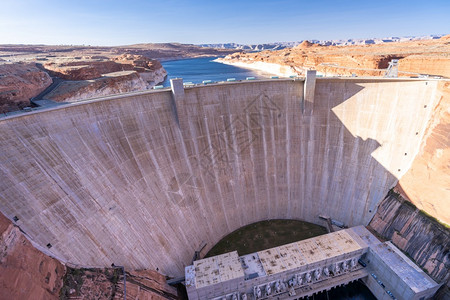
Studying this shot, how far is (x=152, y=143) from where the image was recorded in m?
22.8

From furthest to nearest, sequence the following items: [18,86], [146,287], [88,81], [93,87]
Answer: [88,81], [93,87], [18,86], [146,287]

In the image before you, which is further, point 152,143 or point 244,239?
point 244,239

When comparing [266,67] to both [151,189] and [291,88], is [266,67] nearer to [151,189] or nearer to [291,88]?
[291,88]

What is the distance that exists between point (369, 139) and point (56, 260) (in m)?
31.5

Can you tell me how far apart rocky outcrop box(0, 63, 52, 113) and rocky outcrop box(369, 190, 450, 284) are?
1681 inches

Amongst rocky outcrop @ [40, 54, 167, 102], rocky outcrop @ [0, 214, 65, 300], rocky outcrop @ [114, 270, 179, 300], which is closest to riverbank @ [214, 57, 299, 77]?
rocky outcrop @ [40, 54, 167, 102]

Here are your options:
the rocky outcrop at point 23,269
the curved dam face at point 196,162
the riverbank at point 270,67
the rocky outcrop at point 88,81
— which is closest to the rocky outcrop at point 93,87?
the rocky outcrop at point 88,81

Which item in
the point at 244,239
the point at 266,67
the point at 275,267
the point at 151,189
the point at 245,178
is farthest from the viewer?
the point at 266,67

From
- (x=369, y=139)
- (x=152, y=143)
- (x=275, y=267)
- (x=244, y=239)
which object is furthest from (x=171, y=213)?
(x=369, y=139)

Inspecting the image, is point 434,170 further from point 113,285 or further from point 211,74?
point 211,74

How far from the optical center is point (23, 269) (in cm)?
1234

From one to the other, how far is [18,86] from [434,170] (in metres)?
48.9

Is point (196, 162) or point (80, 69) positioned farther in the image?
point (80, 69)

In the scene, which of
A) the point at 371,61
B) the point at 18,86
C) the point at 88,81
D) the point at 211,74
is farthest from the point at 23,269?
the point at 211,74
